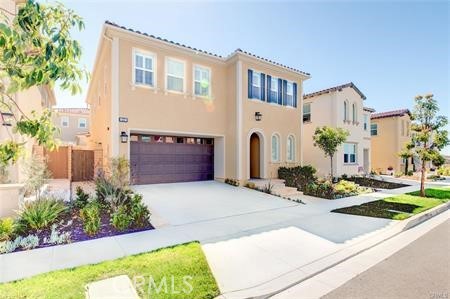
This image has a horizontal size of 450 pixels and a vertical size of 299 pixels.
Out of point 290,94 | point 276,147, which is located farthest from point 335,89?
point 276,147

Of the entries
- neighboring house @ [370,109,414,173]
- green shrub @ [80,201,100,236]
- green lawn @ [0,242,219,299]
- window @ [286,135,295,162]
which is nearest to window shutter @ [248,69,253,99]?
window @ [286,135,295,162]

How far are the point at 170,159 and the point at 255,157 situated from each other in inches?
218

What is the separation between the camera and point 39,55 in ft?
7.62

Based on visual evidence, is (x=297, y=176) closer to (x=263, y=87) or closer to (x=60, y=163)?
(x=263, y=87)

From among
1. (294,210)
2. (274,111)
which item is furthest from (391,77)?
(294,210)

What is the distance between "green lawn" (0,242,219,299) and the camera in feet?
11.3

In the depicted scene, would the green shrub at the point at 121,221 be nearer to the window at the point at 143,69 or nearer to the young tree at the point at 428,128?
the window at the point at 143,69

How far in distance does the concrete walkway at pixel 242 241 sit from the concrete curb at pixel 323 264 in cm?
2

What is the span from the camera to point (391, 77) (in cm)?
1678

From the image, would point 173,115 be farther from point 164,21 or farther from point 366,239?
point 366,239

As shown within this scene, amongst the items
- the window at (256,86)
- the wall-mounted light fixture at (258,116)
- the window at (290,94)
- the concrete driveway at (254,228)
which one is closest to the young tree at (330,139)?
the window at (290,94)

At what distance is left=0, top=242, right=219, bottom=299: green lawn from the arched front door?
10.7 meters

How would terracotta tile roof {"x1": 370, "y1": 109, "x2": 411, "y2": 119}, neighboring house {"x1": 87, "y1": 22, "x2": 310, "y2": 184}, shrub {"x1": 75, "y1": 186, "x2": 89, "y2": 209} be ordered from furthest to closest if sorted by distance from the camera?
1. terracotta tile roof {"x1": 370, "y1": 109, "x2": 411, "y2": 119}
2. neighboring house {"x1": 87, "y1": 22, "x2": 310, "y2": 184}
3. shrub {"x1": 75, "y1": 186, "x2": 89, "y2": 209}

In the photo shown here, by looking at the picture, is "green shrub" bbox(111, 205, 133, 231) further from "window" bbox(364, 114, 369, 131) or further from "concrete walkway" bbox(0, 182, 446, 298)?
"window" bbox(364, 114, 369, 131)
